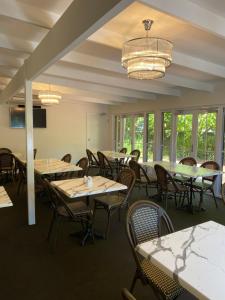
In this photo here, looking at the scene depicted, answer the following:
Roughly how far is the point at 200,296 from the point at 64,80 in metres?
5.13

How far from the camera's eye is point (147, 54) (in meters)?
2.43

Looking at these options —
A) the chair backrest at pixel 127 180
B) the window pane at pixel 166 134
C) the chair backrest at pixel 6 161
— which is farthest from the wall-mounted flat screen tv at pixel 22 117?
the chair backrest at pixel 127 180

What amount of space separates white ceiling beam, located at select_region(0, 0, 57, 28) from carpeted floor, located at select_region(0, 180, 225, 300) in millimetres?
2596

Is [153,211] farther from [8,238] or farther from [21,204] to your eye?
[21,204]

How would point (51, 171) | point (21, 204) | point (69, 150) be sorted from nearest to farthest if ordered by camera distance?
point (51, 171)
point (21, 204)
point (69, 150)

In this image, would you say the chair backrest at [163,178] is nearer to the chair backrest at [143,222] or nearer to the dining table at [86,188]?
the dining table at [86,188]

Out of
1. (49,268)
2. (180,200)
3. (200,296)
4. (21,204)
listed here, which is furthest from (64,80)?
(200,296)

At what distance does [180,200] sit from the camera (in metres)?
5.03

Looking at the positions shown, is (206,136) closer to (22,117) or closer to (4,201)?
(4,201)

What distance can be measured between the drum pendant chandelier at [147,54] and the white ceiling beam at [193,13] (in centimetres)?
34

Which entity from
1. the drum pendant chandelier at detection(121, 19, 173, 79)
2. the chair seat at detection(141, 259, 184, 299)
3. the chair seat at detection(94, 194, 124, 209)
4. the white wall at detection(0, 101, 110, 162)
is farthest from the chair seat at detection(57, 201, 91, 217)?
the white wall at detection(0, 101, 110, 162)

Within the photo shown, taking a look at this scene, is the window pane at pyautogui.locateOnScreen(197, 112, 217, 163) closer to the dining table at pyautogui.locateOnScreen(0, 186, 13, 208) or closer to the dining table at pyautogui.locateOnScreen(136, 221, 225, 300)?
the dining table at pyautogui.locateOnScreen(136, 221, 225, 300)

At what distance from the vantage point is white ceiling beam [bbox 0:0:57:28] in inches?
87.2

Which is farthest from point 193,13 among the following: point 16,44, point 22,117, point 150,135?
point 22,117
